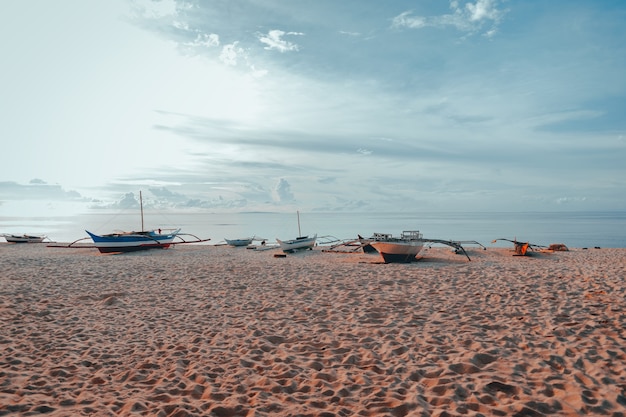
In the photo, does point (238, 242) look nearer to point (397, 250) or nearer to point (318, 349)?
point (397, 250)

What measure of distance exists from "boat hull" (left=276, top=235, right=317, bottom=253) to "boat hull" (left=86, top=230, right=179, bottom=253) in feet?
34.9

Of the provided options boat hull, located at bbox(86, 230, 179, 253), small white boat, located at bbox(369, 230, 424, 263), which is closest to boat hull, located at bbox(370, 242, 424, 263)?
small white boat, located at bbox(369, 230, 424, 263)

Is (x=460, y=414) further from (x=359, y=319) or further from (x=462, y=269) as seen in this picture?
(x=462, y=269)

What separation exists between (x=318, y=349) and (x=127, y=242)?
84.4 feet

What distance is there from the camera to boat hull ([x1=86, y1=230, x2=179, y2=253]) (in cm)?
2755

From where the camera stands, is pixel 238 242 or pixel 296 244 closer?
pixel 296 244

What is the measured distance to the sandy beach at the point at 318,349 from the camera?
5.19 metres

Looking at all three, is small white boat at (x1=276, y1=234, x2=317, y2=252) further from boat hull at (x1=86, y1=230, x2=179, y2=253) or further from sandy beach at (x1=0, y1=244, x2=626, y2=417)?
sandy beach at (x1=0, y1=244, x2=626, y2=417)

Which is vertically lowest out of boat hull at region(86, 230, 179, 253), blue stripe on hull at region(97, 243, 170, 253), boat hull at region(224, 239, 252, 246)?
boat hull at region(224, 239, 252, 246)

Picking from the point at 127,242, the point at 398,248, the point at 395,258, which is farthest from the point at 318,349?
the point at 127,242

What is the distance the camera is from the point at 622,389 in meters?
5.41

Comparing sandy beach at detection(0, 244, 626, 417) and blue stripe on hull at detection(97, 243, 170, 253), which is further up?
blue stripe on hull at detection(97, 243, 170, 253)

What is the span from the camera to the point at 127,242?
2869 centimetres

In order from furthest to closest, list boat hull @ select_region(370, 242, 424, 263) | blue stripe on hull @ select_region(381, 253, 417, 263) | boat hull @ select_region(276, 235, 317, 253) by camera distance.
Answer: boat hull @ select_region(276, 235, 317, 253)
blue stripe on hull @ select_region(381, 253, 417, 263)
boat hull @ select_region(370, 242, 424, 263)
